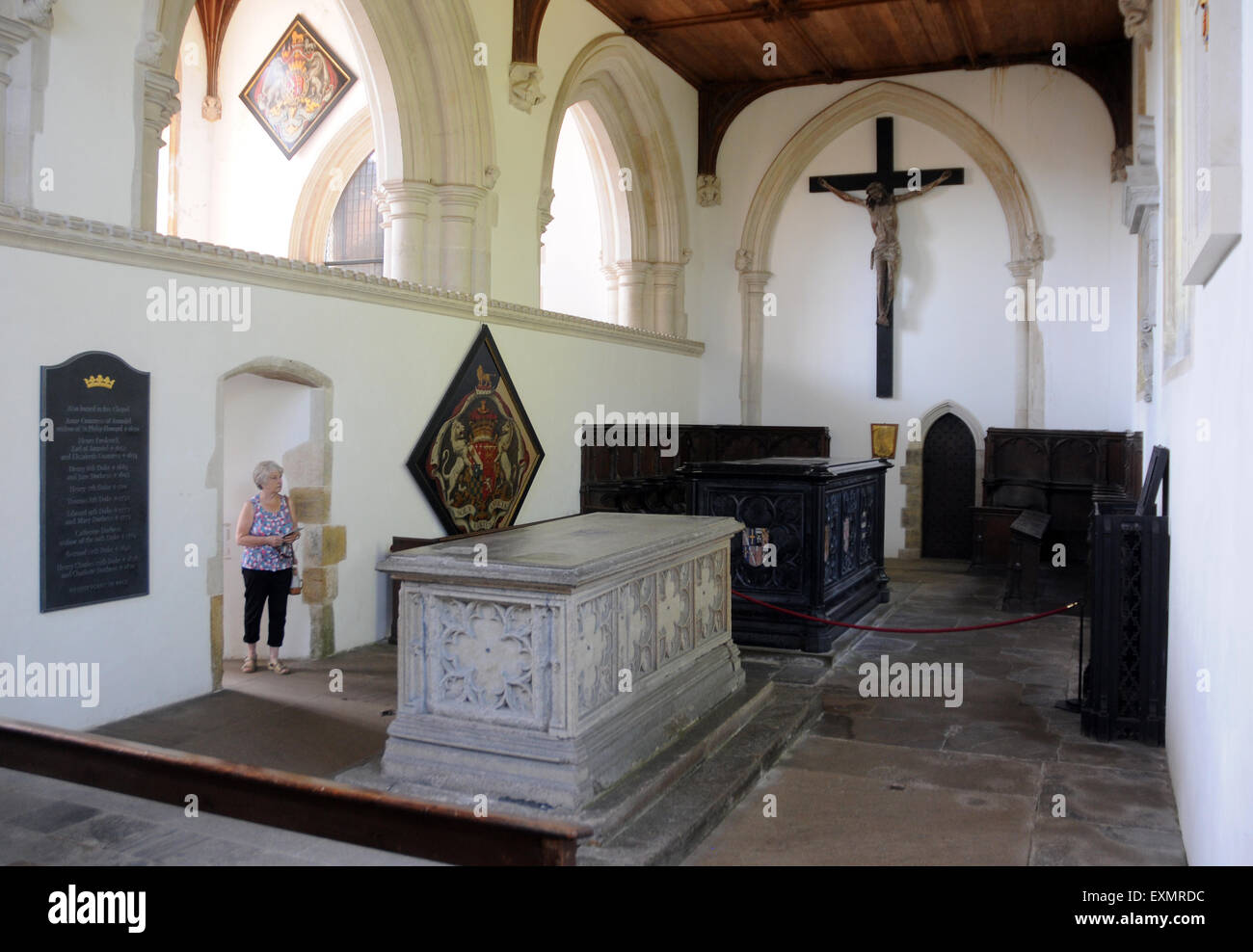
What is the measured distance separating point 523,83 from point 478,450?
10.2ft

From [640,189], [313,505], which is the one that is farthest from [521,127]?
[313,505]

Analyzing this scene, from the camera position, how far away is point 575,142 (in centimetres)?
1390

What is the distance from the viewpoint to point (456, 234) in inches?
323

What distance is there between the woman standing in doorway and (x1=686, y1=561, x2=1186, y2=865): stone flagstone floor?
309cm

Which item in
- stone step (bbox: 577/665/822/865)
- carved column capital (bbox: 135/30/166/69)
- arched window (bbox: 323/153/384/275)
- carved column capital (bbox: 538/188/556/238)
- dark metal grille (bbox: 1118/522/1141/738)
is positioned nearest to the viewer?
stone step (bbox: 577/665/822/865)

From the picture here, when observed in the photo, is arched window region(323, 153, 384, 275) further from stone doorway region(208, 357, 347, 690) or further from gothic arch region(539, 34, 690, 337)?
stone doorway region(208, 357, 347, 690)

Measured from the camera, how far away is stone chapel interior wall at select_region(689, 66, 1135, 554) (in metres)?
11.3

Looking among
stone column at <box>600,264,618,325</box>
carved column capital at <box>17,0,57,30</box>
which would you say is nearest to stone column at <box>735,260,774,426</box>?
stone column at <box>600,264,618,325</box>

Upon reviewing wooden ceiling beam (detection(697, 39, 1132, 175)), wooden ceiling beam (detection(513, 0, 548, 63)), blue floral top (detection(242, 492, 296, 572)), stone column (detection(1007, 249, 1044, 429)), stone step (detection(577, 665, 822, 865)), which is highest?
wooden ceiling beam (detection(697, 39, 1132, 175))

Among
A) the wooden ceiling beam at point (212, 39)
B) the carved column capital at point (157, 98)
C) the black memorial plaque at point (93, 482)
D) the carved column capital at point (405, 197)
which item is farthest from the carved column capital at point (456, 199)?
the wooden ceiling beam at point (212, 39)

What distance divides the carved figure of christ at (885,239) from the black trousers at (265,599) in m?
8.09

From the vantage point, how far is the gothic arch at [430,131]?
26.0 ft

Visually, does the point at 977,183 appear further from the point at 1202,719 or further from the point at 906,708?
the point at 1202,719

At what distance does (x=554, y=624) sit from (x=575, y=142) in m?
11.5
